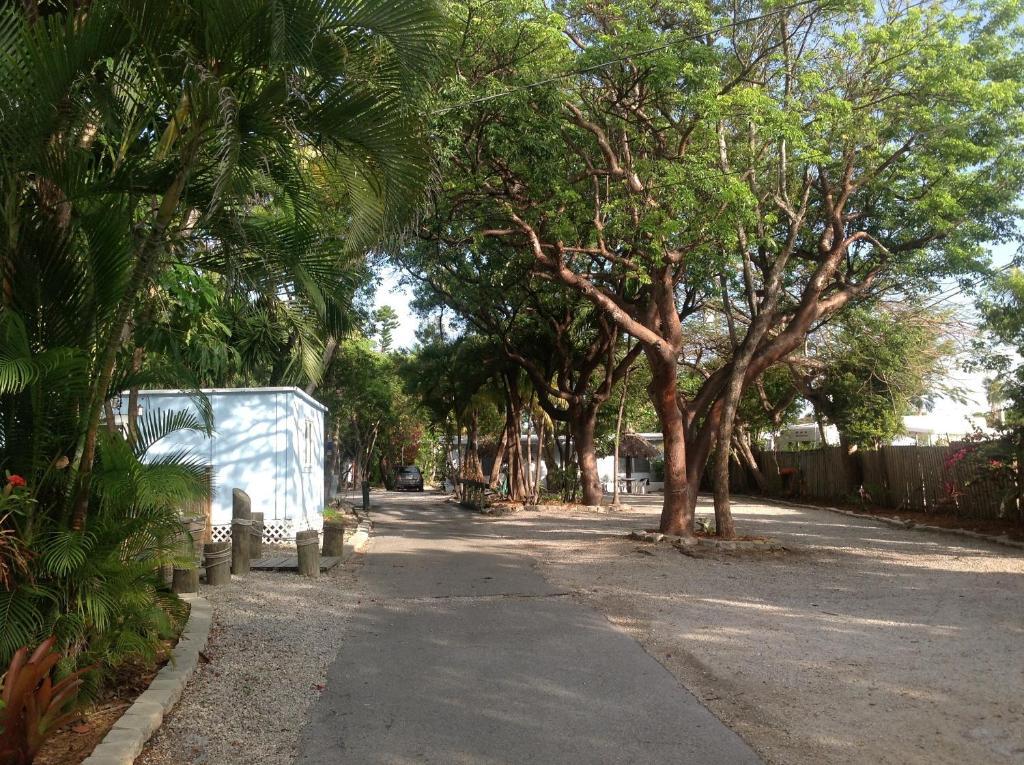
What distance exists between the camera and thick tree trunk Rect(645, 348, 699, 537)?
50.8 feet

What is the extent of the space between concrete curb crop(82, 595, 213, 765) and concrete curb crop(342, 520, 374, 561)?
6.92m

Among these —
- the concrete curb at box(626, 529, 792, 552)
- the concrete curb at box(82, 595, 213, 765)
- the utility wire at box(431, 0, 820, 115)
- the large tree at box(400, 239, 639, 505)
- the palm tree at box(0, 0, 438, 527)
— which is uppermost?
the utility wire at box(431, 0, 820, 115)

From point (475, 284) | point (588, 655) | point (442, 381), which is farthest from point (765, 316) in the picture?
point (442, 381)

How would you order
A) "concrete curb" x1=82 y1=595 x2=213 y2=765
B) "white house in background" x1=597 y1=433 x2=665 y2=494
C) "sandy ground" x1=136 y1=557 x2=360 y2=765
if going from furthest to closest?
"white house in background" x1=597 y1=433 x2=665 y2=494, "sandy ground" x1=136 y1=557 x2=360 y2=765, "concrete curb" x1=82 y1=595 x2=213 y2=765

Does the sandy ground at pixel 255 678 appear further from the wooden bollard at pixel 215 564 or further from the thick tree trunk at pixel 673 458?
the thick tree trunk at pixel 673 458

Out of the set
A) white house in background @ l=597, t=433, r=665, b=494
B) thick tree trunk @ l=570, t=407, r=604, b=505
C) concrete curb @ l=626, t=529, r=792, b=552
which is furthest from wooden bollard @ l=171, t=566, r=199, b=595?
white house in background @ l=597, t=433, r=665, b=494

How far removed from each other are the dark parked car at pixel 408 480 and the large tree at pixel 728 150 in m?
41.6

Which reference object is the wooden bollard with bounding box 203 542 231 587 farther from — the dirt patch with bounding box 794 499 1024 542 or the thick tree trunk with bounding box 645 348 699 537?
the dirt patch with bounding box 794 499 1024 542

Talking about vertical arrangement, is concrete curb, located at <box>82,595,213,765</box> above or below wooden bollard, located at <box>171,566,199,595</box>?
below

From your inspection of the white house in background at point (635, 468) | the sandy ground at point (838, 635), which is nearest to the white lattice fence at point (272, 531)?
the sandy ground at point (838, 635)

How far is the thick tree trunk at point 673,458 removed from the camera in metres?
15.5

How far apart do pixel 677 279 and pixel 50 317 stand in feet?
42.1

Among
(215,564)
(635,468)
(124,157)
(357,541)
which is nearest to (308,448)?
(357,541)

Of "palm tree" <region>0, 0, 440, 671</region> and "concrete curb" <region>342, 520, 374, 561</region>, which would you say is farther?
"concrete curb" <region>342, 520, 374, 561</region>
